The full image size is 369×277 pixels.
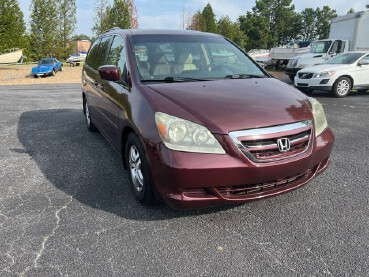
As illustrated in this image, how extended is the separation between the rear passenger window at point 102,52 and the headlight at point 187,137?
2286 millimetres

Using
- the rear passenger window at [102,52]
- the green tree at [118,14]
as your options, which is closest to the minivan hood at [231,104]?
the rear passenger window at [102,52]

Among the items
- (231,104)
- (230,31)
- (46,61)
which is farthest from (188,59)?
(230,31)

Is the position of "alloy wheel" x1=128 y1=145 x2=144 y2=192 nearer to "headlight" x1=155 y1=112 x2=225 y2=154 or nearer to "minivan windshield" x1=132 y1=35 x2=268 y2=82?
"headlight" x1=155 y1=112 x2=225 y2=154

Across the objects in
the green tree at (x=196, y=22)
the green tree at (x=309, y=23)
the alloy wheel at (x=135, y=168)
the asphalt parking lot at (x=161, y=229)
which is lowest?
the asphalt parking lot at (x=161, y=229)

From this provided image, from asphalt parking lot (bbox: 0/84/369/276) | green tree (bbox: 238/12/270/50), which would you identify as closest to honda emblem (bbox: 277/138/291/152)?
asphalt parking lot (bbox: 0/84/369/276)

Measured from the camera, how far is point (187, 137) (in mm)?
2416

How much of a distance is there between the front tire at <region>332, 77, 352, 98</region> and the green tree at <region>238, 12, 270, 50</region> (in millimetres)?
41531

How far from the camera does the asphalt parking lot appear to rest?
86.4 inches

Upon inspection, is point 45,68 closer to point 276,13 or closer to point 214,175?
point 214,175

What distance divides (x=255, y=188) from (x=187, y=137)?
707 mm

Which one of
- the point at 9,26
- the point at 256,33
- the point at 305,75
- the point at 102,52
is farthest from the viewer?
the point at 256,33

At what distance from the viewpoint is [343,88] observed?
10.6 meters

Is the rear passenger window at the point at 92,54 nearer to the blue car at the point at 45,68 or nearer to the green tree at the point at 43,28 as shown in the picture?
the blue car at the point at 45,68

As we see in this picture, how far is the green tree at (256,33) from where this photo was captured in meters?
50.2
